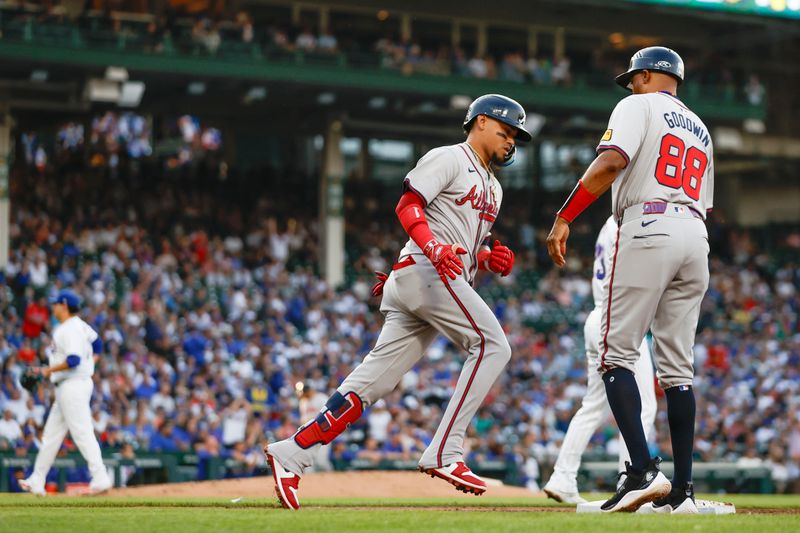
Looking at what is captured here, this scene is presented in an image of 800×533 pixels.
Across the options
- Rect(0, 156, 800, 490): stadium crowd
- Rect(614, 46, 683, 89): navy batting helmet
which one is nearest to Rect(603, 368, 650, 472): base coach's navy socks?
Rect(614, 46, 683, 89): navy batting helmet

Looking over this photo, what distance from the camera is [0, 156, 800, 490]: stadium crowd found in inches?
691

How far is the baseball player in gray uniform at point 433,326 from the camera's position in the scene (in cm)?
683

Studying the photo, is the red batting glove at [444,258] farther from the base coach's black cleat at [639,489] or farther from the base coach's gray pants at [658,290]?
the base coach's black cleat at [639,489]

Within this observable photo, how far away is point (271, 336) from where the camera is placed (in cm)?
2109

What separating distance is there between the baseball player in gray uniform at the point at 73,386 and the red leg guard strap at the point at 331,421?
447 centimetres

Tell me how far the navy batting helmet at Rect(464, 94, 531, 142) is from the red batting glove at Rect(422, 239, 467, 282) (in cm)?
96

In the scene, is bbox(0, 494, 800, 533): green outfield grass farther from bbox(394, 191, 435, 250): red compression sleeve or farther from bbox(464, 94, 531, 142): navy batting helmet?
bbox(464, 94, 531, 142): navy batting helmet

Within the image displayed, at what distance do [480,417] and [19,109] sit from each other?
11584mm

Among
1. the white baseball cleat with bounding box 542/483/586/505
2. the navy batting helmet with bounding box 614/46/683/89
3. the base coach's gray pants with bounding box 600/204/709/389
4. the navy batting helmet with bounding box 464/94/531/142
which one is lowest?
the white baseball cleat with bounding box 542/483/586/505

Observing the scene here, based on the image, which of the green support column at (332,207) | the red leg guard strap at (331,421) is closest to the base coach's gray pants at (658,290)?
the red leg guard strap at (331,421)

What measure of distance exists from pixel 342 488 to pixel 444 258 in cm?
606

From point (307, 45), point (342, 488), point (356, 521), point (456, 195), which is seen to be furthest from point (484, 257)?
point (307, 45)

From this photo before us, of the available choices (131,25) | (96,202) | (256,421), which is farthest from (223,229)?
(256,421)

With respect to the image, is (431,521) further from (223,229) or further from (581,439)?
(223,229)
